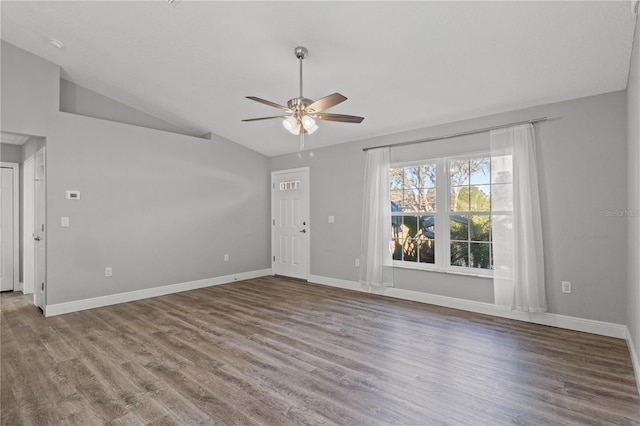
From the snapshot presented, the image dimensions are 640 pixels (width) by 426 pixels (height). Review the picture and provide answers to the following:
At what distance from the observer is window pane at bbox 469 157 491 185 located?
4.19 meters

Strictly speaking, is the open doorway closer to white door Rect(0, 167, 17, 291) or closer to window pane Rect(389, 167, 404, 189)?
white door Rect(0, 167, 17, 291)

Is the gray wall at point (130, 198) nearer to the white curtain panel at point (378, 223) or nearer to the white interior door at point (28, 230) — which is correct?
the white interior door at point (28, 230)

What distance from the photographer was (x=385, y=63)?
11.1ft

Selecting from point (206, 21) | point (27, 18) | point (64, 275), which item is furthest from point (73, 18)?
point (64, 275)

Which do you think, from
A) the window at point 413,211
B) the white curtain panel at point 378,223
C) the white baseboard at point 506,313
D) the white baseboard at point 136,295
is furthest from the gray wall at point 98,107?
the white baseboard at point 506,313

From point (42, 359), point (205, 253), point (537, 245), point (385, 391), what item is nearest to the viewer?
point (385, 391)

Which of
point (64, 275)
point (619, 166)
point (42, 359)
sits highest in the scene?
point (619, 166)

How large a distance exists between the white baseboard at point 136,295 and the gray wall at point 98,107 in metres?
2.70

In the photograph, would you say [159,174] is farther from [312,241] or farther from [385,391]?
[385,391]

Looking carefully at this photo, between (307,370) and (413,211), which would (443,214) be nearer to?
(413,211)

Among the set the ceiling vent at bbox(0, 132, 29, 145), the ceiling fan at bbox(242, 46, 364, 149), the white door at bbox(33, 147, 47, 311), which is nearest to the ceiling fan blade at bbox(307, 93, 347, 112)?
the ceiling fan at bbox(242, 46, 364, 149)

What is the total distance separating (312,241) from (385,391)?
3.92 m

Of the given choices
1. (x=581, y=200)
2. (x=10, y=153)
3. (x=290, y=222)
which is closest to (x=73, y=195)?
(x=10, y=153)

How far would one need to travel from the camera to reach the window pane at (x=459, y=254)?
4.36m
